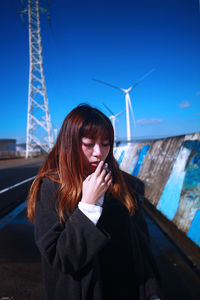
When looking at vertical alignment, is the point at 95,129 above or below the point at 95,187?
above

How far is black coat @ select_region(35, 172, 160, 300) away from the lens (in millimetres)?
1057

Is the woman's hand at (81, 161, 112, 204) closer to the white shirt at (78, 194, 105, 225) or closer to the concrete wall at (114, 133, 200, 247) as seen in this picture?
the white shirt at (78, 194, 105, 225)

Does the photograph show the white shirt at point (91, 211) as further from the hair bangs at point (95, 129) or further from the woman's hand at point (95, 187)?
the hair bangs at point (95, 129)

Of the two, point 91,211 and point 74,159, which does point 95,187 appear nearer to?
point 91,211

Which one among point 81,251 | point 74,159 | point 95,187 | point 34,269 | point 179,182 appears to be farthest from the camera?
point 179,182

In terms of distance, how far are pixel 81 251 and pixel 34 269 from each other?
83.0 inches

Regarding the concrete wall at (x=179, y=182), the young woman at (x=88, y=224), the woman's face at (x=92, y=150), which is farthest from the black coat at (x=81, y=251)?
the concrete wall at (x=179, y=182)

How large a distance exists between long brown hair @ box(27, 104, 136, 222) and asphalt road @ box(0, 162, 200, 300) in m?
1.43

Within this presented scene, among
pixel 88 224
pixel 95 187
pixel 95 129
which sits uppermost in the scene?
pixel 95 129

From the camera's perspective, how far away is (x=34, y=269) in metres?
2.61

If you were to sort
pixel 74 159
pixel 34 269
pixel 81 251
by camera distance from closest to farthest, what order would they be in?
pixel 81 251
pixel 74 159
pixel 34 269

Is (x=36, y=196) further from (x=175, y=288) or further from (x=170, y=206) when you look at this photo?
(x=170, y=206)

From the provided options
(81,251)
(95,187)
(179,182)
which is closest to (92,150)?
(95,187)

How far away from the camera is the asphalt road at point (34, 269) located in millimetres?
2146
